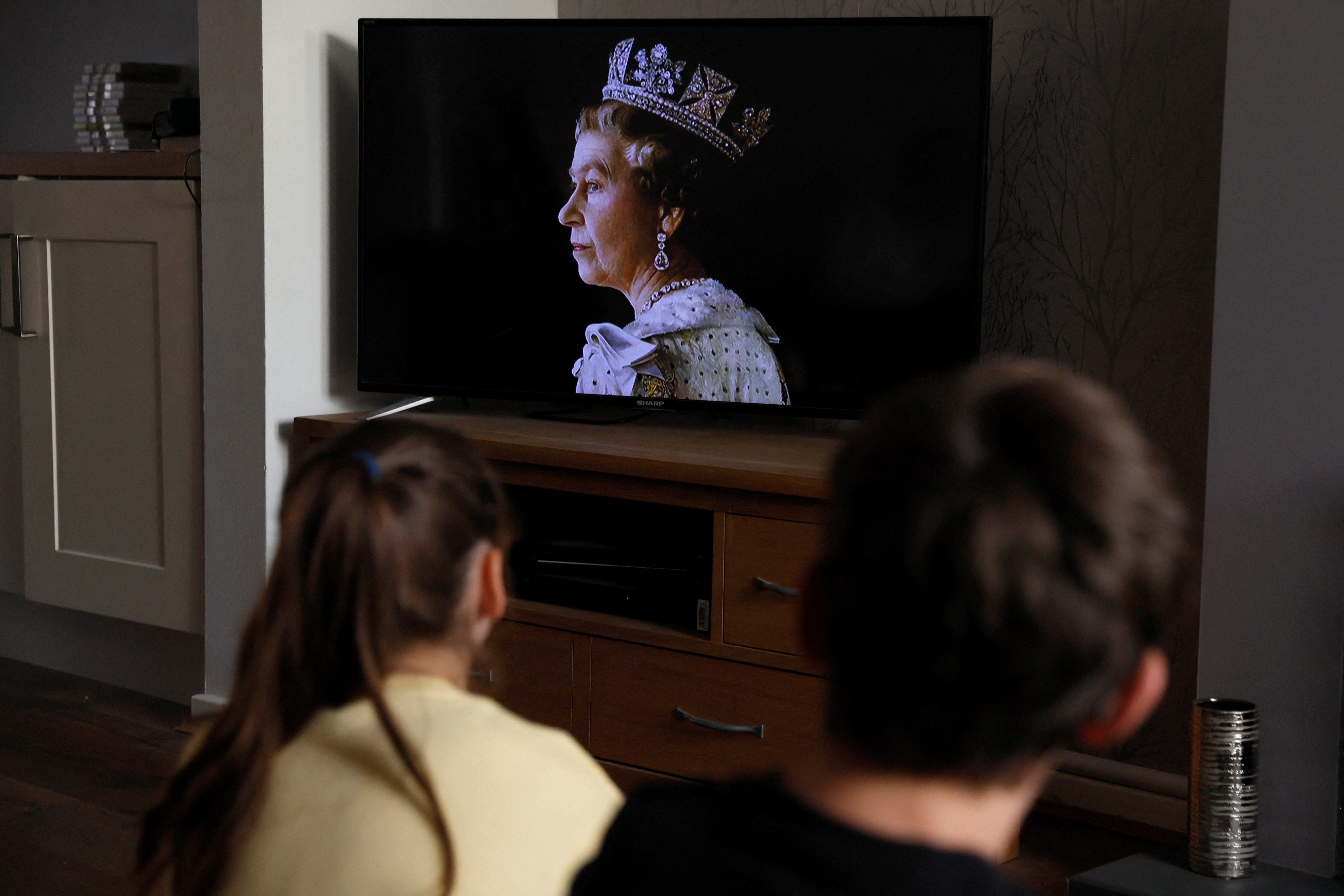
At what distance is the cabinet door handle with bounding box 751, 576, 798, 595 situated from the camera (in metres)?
2.24

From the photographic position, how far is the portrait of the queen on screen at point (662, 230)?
8.63ft

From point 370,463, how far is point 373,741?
Result: 0.57 feet

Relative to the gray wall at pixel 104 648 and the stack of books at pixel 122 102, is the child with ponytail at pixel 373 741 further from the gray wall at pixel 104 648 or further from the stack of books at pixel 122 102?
the stack of books at pixel 122 102

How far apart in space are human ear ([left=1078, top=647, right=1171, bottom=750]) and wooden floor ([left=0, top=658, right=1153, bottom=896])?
153 cm

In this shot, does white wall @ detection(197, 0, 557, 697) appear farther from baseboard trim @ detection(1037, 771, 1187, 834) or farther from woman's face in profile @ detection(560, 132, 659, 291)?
baseboard trim @ detection(1037, 771, 1187, 834)

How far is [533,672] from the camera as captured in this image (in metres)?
2.54

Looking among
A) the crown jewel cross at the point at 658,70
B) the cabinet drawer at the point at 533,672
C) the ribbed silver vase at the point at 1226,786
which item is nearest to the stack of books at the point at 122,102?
the crown jewel cross at the point at 658,70

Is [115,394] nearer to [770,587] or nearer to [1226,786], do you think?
[770,587]

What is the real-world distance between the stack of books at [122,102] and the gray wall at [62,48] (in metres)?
0.15

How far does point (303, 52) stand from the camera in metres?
2.81

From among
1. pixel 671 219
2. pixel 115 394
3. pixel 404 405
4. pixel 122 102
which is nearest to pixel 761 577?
pixel 671 219

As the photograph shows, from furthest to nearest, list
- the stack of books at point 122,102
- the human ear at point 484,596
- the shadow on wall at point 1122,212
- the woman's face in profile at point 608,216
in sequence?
the stack of books at point 122,102 → the woman's face in profile at point 608,216 → the shadow on wall at point 1122,212 → the human ear at point 484,596

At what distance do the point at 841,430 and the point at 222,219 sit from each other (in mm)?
1354

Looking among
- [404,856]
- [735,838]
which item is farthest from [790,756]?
[735,838]
